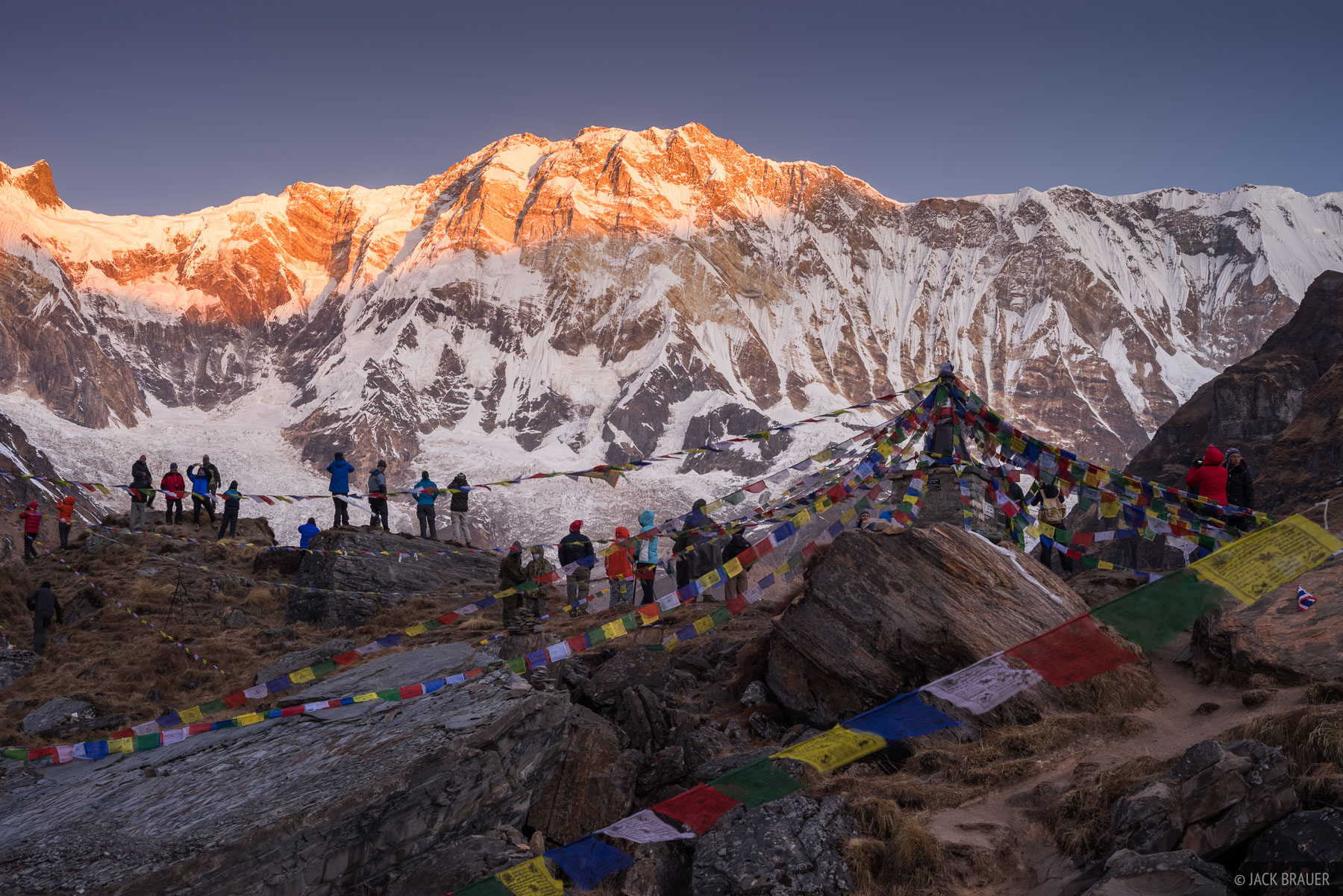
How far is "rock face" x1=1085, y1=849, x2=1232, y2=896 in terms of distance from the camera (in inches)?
199

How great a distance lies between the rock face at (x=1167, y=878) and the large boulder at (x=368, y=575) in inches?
595

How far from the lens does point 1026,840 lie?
6.43m

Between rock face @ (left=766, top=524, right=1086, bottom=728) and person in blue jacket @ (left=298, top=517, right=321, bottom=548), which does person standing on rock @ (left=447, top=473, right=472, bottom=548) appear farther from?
rock face @ (left=766, top=524, right=1086, bottom=728)

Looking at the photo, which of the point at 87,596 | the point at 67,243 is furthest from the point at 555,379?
the point at 87,596

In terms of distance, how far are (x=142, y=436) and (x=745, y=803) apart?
154 metres

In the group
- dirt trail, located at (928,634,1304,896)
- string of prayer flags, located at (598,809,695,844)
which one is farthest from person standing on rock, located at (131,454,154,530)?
dirt trail, located at (928,634,1304,896)

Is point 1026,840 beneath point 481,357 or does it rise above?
beneath

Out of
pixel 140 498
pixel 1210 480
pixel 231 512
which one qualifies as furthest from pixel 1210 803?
pixel 231 512

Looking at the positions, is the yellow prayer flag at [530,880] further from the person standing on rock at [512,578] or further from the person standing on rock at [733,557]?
the person standing on rock at [733,557]

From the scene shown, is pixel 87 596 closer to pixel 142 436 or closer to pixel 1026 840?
pixel 1026 840

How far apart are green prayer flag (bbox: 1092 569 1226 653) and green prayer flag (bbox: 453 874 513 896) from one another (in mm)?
5006

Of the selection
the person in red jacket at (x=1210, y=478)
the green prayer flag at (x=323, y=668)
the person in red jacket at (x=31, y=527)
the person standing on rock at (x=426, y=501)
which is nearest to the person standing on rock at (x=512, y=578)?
the green prayer flag at (x=323, y=668)

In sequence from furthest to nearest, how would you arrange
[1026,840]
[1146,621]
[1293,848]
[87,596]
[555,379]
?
[555,379] → [87,596] → [1146,621] → [1026,840] → [1293,848]

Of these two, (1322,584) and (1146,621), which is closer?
(1146,621)
